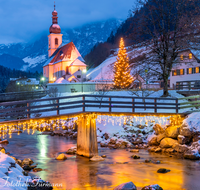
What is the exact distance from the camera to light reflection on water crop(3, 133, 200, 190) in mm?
12094

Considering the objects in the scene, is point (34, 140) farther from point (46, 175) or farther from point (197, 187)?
point (197, 187)

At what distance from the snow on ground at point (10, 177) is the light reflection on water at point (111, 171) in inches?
81.5

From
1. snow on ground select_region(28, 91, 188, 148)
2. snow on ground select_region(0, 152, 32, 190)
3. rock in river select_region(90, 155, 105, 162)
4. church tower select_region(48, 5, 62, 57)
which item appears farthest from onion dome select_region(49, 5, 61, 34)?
snow on ground select_region(0, 152, 32, 190)

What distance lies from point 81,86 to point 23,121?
4308 centimetres

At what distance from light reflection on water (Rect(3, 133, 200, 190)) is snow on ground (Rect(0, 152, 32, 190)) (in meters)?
2.07

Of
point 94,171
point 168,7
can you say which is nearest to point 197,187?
point 94,171

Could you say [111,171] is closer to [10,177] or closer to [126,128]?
[10,177]

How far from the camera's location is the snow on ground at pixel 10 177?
8461 millimetres

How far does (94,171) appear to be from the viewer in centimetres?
1399

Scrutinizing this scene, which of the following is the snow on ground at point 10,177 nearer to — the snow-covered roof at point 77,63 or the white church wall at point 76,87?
the white church wall at point 76,87

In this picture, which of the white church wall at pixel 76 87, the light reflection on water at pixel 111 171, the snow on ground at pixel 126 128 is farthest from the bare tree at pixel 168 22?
the white church wall at pixel 76 87

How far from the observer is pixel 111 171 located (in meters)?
14.1

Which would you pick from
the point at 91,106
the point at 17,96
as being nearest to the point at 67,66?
the point at 17,96

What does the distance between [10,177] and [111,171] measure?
618 cm
